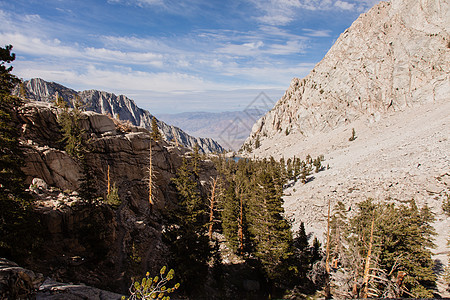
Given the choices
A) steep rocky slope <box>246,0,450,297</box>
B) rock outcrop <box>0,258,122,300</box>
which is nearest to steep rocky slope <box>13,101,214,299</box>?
rock outcrop <box>0,258,122,300</box>

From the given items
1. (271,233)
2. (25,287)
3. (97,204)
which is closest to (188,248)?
(97,204)

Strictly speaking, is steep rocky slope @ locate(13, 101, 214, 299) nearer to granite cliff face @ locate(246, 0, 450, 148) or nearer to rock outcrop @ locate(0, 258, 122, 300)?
rock outcrop @ locate(0, 258, 122, 300)

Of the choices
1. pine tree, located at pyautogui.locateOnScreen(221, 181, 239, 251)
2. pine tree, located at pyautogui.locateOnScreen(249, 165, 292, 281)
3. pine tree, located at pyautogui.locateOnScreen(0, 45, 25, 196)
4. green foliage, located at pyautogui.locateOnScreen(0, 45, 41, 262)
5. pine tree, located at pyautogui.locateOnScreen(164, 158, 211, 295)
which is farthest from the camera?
pine tree, located at pyautogui.locateOnScreen(221, 181, 239, 251)

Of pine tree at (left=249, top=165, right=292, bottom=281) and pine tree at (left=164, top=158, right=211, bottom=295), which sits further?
pine tree at (left=249, top=165, right=292, bottom=281)

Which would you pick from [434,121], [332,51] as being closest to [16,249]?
[434,121]

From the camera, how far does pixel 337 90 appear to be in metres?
162

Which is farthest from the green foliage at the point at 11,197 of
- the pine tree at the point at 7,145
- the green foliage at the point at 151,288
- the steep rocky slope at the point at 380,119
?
the steep rocky slope at the point at 380,119

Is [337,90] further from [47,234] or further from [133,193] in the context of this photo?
[47,234]

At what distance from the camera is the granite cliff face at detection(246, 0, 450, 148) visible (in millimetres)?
120125

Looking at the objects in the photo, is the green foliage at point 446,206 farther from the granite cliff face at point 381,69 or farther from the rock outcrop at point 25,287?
the granite cliff face at point 381,69

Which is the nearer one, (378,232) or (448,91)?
(378,232)

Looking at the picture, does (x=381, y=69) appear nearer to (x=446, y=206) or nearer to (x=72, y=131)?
(x=446, y=206)

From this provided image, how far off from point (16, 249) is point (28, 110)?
24.5 metres

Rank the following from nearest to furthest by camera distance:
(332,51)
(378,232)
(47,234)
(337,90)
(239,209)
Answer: (47,234) < (378,232) < (239,209) < (337,90) < (332,51)
